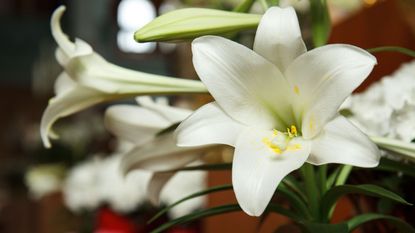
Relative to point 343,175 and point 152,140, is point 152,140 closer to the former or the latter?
point 152,140

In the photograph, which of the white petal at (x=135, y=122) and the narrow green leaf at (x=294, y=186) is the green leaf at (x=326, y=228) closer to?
the narrow green leaf at (x=294, y=186)

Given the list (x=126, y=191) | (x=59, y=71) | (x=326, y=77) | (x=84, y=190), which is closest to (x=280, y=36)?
(x=326, y=77)

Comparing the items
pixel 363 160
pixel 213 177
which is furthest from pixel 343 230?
pixel 213 177

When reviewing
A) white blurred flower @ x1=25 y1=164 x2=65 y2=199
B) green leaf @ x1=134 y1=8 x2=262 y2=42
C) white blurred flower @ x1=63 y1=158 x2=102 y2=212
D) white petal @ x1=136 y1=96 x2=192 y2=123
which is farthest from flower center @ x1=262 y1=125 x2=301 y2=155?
white blurred flower @ x1=25 y1=164 x2=65 y2=199

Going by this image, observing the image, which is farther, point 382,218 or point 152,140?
point 152,140

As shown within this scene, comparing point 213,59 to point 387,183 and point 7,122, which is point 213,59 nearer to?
point 387,183

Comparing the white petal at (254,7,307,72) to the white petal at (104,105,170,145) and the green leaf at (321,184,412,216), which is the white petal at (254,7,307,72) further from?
the white petal at (104,105,170,145)

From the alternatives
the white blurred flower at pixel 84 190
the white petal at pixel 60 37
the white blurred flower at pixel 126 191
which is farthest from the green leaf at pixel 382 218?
the white blurred flower at pixel 84 190
